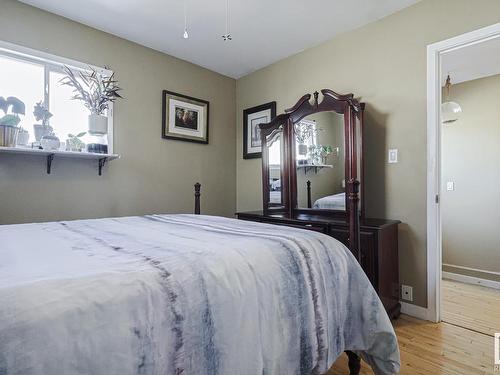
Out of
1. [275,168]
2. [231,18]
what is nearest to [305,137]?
[275,168]

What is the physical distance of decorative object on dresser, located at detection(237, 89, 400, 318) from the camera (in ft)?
7.24

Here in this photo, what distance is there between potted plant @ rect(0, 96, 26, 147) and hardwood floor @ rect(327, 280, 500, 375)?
2.71 meters

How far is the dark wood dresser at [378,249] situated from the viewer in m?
2.14

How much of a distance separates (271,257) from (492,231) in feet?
11.0

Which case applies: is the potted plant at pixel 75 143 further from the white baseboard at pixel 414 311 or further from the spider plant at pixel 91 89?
the white baseboard at pixel 414 311

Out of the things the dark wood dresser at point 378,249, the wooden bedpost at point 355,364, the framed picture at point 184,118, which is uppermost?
the framed picture at point 184,118

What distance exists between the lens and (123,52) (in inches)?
115

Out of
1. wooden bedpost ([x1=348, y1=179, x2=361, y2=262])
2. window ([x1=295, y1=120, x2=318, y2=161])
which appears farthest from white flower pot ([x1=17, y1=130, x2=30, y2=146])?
wooden bedpost ([x1=348, y1=179, x2=361, y2=262])

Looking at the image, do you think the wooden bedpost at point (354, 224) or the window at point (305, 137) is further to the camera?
the window at point (305, 137)

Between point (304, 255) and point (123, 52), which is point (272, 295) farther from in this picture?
point (123, 52)

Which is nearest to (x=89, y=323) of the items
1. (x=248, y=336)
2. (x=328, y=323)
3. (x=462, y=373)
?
(x=248, y=336)

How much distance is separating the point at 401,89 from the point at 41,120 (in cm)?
306

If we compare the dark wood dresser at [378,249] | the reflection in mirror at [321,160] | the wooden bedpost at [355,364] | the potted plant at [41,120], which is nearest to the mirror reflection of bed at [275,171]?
the reflection in mirror at [321,160]

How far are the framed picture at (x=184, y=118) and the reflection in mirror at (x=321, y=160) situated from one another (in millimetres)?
1224
